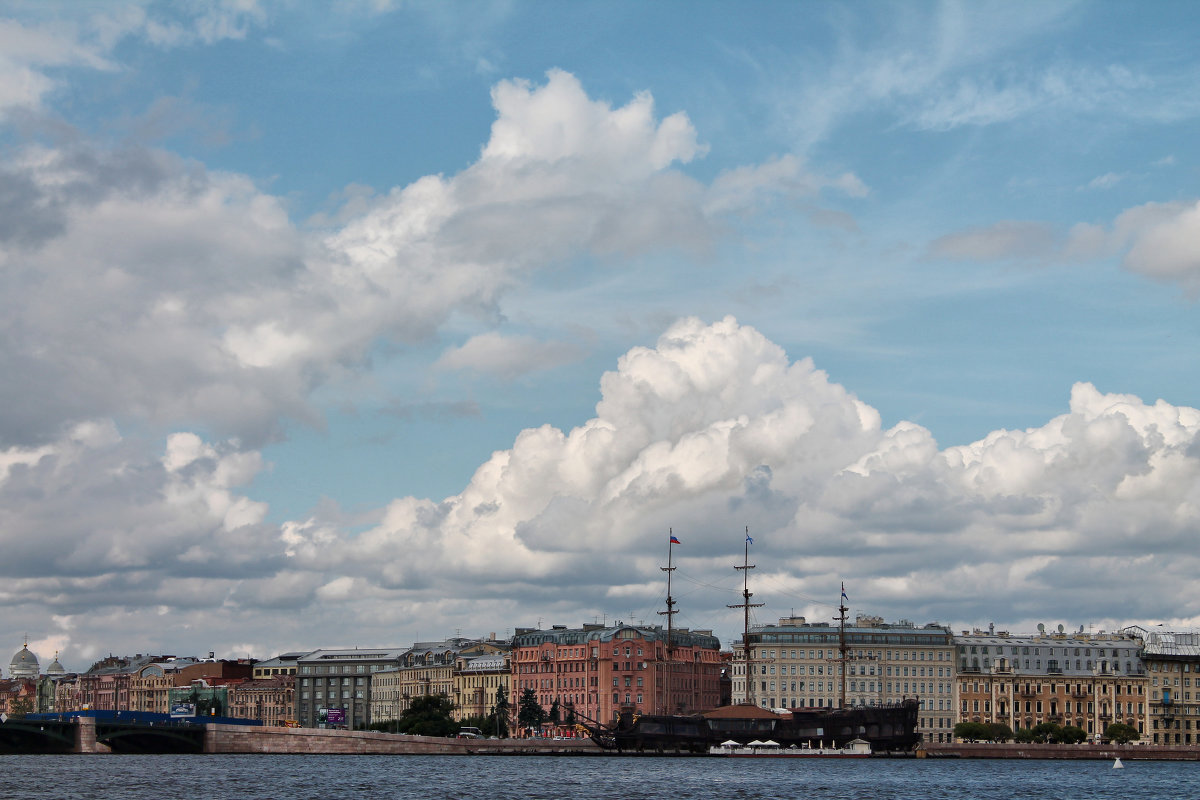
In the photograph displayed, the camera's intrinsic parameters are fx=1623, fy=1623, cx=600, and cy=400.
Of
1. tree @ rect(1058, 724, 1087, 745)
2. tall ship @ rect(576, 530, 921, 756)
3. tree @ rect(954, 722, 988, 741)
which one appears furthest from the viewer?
tree @ rect(1058, 724, 1087, 745)

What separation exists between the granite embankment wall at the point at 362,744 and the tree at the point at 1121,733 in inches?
2349

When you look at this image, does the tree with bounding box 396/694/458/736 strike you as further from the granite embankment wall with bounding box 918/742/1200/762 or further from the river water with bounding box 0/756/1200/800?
the granite embankment wall with bounding box 918/742/1200/762

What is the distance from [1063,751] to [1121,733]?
23568mm

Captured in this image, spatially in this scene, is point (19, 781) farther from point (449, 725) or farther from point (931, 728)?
point (931, 728)

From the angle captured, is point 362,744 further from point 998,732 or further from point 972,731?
point 998,732

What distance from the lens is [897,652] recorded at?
654ft

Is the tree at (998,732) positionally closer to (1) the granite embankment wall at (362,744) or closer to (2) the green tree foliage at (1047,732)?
(2) the green tree foliage at (1047,732)

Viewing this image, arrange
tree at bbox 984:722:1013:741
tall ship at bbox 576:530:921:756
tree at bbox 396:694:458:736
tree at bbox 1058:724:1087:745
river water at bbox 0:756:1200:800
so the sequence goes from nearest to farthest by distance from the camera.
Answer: river water at bbox 0:756:1200:800 < tall ship at bbox 576:530:921:756 < tree at bbox 1058:724:1087:745 < tree at bbox 984:722:1013:741 < tree at bbox 396:694:458:736

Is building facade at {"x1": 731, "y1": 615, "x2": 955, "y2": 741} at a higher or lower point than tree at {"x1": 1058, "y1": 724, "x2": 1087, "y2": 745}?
higher

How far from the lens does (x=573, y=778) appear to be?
114 meters

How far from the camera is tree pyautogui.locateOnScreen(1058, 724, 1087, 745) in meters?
180

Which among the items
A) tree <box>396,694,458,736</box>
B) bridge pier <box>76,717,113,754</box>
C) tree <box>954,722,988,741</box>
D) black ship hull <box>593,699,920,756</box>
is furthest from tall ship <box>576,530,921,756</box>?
bridge pier <box>76,717,113,754</box>

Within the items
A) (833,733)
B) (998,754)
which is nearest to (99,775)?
(833,733)

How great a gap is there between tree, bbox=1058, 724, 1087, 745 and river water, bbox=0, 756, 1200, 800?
18.7 m
